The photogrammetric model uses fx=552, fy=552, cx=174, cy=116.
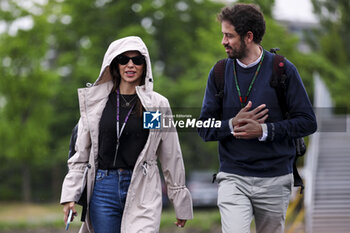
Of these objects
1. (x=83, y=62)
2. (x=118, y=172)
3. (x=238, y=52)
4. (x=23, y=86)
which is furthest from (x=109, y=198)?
(x=83, y=62)

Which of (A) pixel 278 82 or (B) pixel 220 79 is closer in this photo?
(A) pixel 278 82

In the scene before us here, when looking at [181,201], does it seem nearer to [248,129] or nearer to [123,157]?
[123,157]

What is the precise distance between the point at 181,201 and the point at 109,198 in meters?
0.55

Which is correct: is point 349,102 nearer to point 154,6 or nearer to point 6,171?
point 154,6

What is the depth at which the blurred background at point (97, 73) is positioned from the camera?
17.2 m

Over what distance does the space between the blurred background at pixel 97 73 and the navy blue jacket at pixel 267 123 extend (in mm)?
10215

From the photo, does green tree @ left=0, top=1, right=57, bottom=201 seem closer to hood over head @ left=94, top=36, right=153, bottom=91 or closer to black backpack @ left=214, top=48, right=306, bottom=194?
hood over head @ left=94, top=36, right=153, bottom=91

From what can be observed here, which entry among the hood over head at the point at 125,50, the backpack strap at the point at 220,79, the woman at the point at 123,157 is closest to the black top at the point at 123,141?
the woman at the point at 123,157

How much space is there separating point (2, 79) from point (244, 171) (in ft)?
61.8

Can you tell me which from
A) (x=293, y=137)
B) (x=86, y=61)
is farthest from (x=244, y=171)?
(x=86, y=61)

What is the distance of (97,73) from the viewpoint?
22891 millimetres

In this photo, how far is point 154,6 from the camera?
80.8ft

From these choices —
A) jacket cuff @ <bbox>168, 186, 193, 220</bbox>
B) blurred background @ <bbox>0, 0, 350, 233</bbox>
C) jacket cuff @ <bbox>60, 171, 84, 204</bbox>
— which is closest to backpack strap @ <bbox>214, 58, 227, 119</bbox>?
jacket cuff @ <bbox>168, 186, 193, 220</bbox>

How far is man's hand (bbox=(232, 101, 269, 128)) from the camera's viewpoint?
379cm
